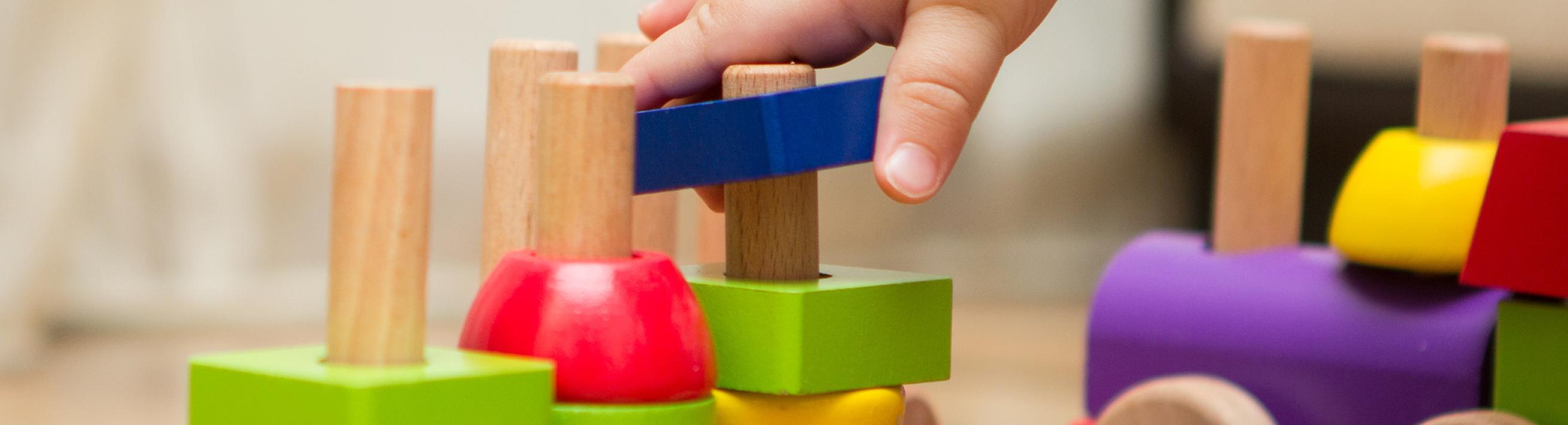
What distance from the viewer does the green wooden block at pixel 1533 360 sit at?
64 centimetres

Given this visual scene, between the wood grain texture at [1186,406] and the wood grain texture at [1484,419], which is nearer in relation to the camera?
the wood grain texture at [1484,419]

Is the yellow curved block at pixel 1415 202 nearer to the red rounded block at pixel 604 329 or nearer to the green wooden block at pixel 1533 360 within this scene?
the green wooden block at pixel 1533 360

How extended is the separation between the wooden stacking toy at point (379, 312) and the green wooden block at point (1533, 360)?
445 mm

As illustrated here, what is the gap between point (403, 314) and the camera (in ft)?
1.31

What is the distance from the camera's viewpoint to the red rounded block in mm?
416

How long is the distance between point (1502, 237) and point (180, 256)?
4.16ft

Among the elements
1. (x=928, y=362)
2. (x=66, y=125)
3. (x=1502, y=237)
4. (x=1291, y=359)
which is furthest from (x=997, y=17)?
(x=66, y=125)

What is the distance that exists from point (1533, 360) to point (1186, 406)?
169 mm

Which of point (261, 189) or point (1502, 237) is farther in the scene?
point (261, 189)

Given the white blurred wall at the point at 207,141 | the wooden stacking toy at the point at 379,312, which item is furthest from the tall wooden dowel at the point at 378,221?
the white blurred wall at the point at 207,141

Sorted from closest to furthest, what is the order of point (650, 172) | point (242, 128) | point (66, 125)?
1. point (650, 172)
2. point (66, 125)
3. point (242, 128)

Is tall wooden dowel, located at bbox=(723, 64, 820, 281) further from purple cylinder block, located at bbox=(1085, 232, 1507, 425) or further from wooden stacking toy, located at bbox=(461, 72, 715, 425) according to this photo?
purple cylinder block, located at bbox=(1085, 232, 1507, 425)

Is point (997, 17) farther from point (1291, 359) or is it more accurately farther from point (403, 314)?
point (1291, 359)

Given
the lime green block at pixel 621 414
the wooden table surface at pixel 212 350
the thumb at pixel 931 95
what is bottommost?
the wooden table surface at pixel 212 350
